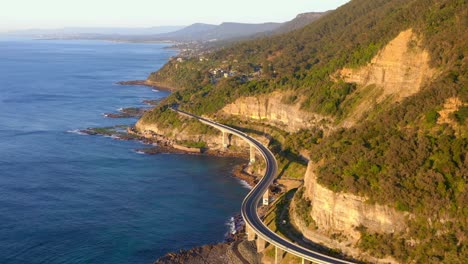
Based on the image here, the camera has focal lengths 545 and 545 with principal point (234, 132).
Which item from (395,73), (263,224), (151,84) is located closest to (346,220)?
(263,224)

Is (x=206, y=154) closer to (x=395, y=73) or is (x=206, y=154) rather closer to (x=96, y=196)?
(x=96, y=196)

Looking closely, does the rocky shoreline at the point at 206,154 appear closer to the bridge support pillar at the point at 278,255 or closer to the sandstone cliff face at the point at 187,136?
the sandstone cliff face at the point at 187,136

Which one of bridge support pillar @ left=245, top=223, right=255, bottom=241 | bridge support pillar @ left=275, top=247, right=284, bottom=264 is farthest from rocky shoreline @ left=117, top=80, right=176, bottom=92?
bridge support pillar @ left=275, top=247, right=284, bottom=264

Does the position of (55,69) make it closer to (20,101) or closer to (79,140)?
(20,101)

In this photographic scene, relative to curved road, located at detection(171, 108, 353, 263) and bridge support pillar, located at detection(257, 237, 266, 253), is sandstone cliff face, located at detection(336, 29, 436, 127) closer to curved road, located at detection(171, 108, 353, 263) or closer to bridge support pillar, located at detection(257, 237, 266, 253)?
curved road, located at detection(171, 108, 353, 263)

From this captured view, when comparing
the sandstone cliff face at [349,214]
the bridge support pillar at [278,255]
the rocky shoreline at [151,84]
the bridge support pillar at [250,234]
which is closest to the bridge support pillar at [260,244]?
the bridge support pillar at [250,234]

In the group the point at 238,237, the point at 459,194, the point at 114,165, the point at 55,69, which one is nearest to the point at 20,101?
the point at 114,165
